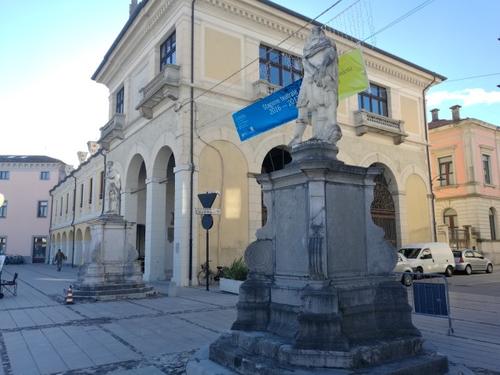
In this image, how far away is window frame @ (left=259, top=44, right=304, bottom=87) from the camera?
21.1 meters

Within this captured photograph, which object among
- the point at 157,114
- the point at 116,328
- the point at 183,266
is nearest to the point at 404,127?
the point at 157,114

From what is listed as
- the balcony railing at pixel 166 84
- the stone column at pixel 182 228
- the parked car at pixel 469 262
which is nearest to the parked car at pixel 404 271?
the parked car at pixel 469 262

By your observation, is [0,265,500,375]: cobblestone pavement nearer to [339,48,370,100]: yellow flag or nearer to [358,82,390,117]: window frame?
[339,48,370,100]: yellow flag

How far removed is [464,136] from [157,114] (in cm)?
2673

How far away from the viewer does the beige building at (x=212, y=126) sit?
18141mm

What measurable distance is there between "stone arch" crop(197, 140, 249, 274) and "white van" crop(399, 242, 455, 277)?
26.3 ft

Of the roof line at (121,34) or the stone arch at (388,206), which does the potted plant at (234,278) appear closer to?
the stone arch at (388,206)

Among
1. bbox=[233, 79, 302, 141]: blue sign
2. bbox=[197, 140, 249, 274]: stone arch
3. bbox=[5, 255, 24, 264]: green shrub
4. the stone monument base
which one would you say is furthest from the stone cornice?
bbox=[5, 255, 24, 264]: green shrub

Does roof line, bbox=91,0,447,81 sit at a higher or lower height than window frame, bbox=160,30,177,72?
higher

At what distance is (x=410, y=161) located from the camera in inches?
1106

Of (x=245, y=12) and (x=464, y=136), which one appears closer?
(x=245, y=12)

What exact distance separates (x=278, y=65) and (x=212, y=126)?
572 centimetres

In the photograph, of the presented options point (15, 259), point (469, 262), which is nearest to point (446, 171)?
point (469, 262)

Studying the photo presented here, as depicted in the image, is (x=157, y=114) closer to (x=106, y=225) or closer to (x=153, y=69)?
(x=153, y=69)
